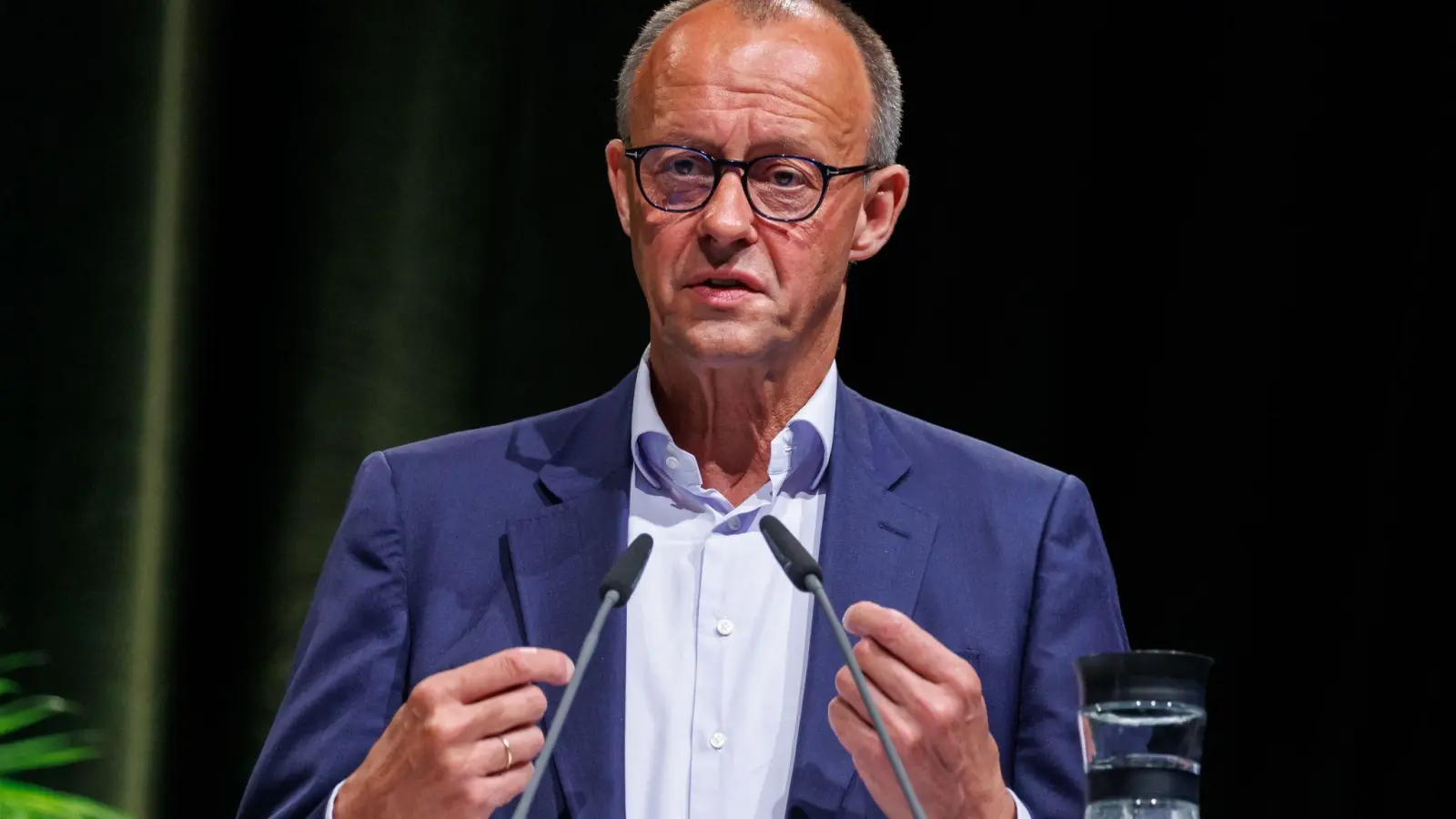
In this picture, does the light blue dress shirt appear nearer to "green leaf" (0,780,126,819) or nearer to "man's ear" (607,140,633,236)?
"man's ear" (607,140,633,236)

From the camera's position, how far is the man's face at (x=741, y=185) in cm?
196

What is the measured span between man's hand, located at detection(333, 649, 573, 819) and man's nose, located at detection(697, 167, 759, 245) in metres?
0.62

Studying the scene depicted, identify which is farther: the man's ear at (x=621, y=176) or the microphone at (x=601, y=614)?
the man's ear at (x=621, y=176)

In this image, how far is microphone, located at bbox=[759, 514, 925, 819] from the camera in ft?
4.42

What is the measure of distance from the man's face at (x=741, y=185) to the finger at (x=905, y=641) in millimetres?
557

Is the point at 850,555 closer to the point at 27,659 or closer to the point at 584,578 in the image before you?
the point at 584,578

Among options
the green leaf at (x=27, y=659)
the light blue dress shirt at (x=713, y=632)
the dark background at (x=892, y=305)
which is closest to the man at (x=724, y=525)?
the light blue dress shirt at (x=713, y=632)

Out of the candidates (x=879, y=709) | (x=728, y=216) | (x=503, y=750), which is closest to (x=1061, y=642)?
(x=879, y=709)

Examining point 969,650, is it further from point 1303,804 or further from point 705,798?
point 1303,804

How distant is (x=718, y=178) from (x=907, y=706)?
72cm

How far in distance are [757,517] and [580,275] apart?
0.94 metres

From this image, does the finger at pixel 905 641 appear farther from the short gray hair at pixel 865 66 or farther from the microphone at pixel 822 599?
the short gray hair at pixel 865 66

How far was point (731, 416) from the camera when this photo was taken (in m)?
2.10

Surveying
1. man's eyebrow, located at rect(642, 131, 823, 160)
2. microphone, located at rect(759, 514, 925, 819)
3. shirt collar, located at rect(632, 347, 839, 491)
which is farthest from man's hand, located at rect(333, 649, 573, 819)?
man's eyebrow, located at rect(642, 131, 823, 160)
